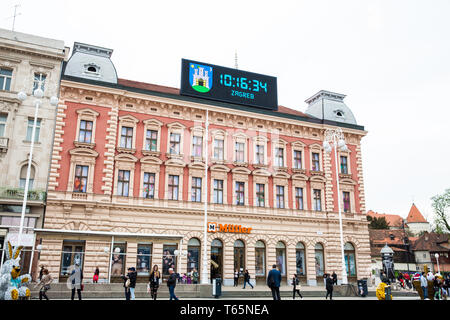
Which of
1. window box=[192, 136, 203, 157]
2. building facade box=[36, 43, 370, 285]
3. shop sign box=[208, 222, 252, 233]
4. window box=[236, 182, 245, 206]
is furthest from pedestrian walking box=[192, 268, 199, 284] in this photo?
window box=[192, 136, 203, 157]

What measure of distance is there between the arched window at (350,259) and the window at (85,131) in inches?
1061

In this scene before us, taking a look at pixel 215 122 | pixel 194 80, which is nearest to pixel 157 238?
pixel 215 122

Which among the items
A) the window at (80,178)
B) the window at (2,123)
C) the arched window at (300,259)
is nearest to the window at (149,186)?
the window at (80,178)

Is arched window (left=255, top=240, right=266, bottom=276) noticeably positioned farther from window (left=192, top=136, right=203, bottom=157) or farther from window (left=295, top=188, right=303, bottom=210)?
window (left=192, top=136, right=203, bottom=157)

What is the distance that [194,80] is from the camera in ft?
120

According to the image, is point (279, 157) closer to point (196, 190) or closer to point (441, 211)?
point (196, 190)

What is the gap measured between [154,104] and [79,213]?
1149 cm

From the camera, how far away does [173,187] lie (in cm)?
3356

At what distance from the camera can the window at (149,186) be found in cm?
3253

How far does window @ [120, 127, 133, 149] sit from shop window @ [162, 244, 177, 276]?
9205 mm

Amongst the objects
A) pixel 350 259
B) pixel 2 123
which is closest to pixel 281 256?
pixel 350 259

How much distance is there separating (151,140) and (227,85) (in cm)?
981

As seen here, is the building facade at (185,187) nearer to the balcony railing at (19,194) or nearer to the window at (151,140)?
the window at (151,140)
